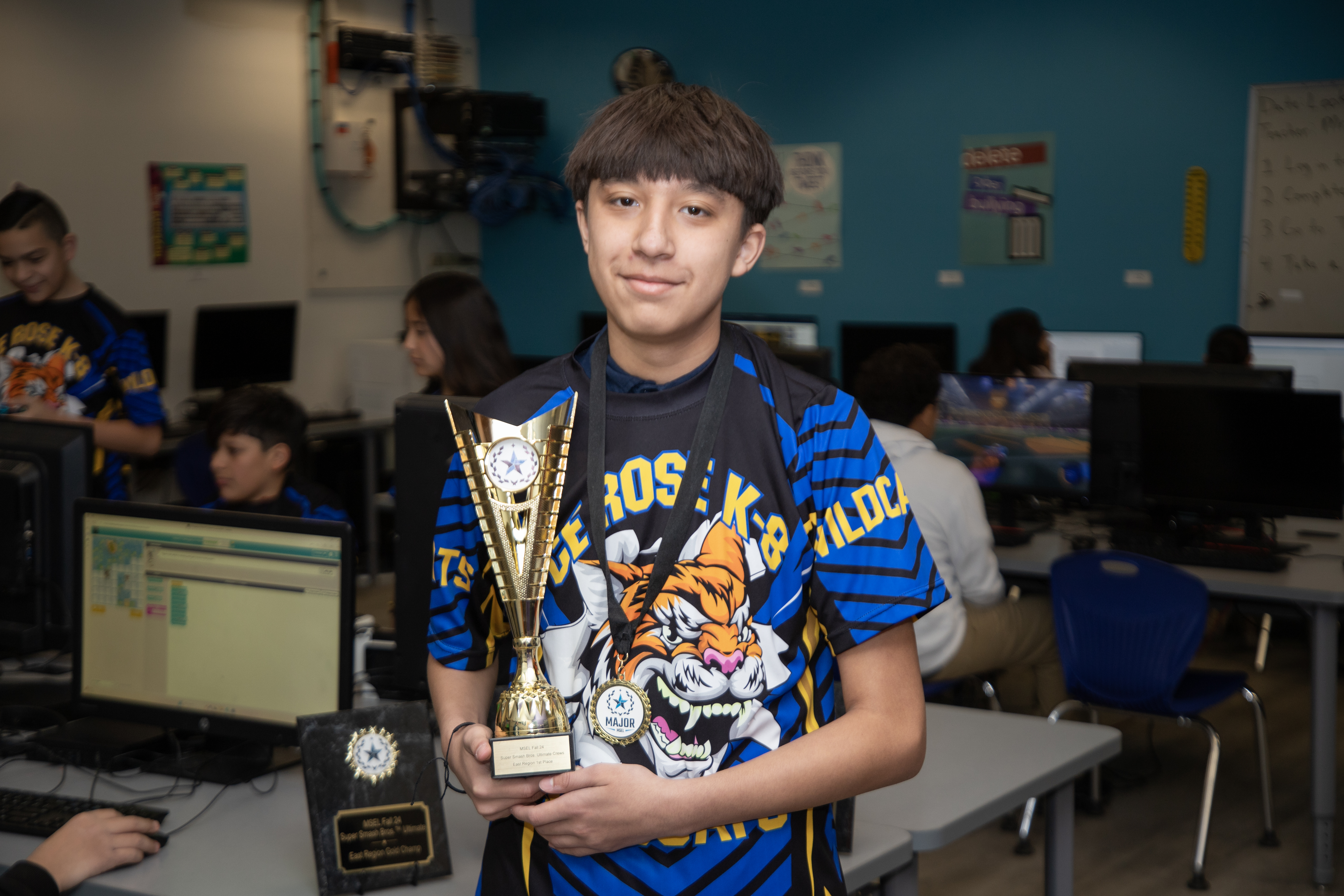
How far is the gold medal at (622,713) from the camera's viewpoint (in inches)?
39.4

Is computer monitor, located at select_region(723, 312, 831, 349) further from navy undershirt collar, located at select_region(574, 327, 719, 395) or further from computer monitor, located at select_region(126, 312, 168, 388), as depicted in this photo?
navy undershirt collar, located at select_region(574, 327, 719, 395)

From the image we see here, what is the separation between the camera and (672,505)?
40.4 inches

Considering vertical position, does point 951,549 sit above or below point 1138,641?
above

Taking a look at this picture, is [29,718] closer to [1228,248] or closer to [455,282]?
[455,282]

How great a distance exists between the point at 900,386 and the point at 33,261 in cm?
221

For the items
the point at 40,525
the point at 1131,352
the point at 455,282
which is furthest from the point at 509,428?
the point at 1131,352

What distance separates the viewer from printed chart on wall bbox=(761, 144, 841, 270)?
6512 millimetres

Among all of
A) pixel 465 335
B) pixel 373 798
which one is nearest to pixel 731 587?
pixel 373 798

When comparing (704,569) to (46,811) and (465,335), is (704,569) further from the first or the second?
(465,335)

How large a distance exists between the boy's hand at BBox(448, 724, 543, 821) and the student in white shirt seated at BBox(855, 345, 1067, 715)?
1.84 metres

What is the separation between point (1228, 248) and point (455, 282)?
3.90m

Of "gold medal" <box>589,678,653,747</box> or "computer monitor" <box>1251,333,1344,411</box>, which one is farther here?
"computer monitor" <box>1251,333,1344,411</box>

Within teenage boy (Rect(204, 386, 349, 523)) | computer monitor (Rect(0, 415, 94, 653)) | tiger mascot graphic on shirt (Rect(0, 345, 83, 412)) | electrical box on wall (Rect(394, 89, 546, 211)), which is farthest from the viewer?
electrical box on wall (Rect(394, 89, 546, 211))

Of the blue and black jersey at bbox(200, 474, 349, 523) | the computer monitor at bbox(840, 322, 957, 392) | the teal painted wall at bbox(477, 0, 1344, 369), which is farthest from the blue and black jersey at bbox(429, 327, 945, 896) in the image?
the teal painted wall at bbox(477, 0, 1344, 369)
